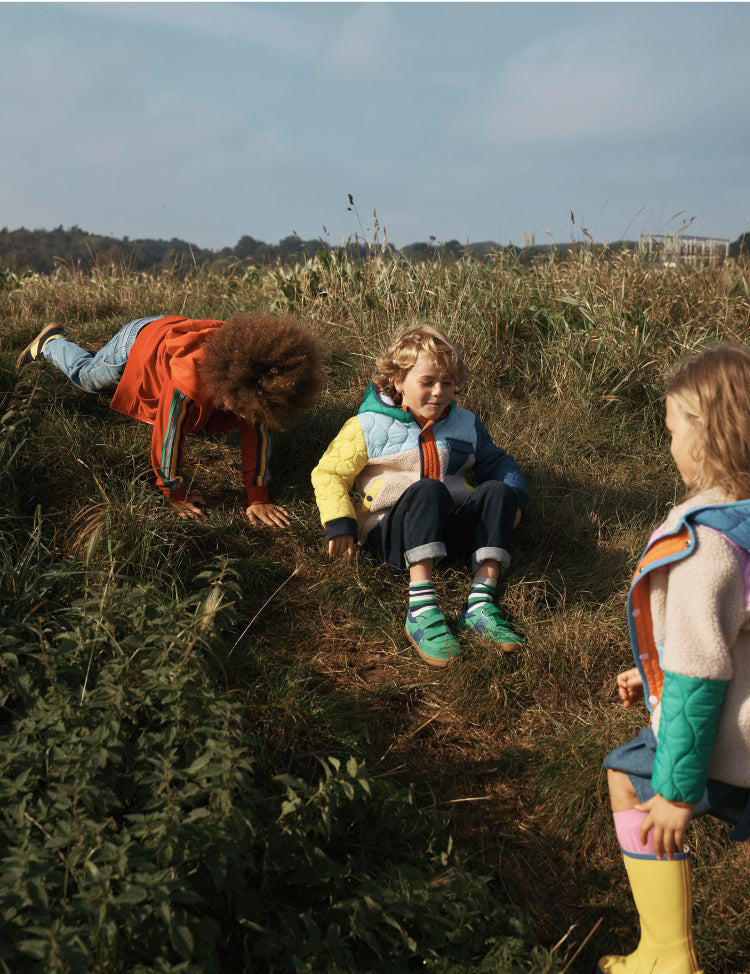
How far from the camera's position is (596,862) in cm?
214

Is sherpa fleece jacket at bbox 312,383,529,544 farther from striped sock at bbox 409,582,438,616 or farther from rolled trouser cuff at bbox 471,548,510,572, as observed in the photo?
striped sock at bbox 409,582,438,616

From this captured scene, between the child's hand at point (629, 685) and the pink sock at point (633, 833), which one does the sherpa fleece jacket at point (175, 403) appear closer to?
the child's hand at point (629, 685)

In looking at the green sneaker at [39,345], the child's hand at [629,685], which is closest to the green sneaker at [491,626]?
the child's hand at [629,685]

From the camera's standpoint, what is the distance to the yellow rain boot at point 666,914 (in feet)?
5.49

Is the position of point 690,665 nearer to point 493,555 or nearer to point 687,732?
point 687,732

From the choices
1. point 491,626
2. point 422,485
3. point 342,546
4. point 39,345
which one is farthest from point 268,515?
point 39,345

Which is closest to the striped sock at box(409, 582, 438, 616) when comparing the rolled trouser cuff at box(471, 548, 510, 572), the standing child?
the rolled trouser cuff at box(471, 548, 510, 572)

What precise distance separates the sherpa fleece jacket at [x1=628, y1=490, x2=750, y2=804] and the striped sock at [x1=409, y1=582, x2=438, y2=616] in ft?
4.71

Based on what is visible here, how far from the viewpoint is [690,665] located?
1.48m

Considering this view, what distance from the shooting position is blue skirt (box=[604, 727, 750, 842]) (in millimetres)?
1590

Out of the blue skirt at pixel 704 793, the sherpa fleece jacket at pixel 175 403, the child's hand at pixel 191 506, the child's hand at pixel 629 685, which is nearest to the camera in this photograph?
the blue skirt at pixel 704 793

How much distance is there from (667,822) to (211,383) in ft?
7.98

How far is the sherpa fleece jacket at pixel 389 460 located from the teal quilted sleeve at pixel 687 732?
1.70 meters

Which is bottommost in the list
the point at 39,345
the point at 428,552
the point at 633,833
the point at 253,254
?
the point at 633,833
